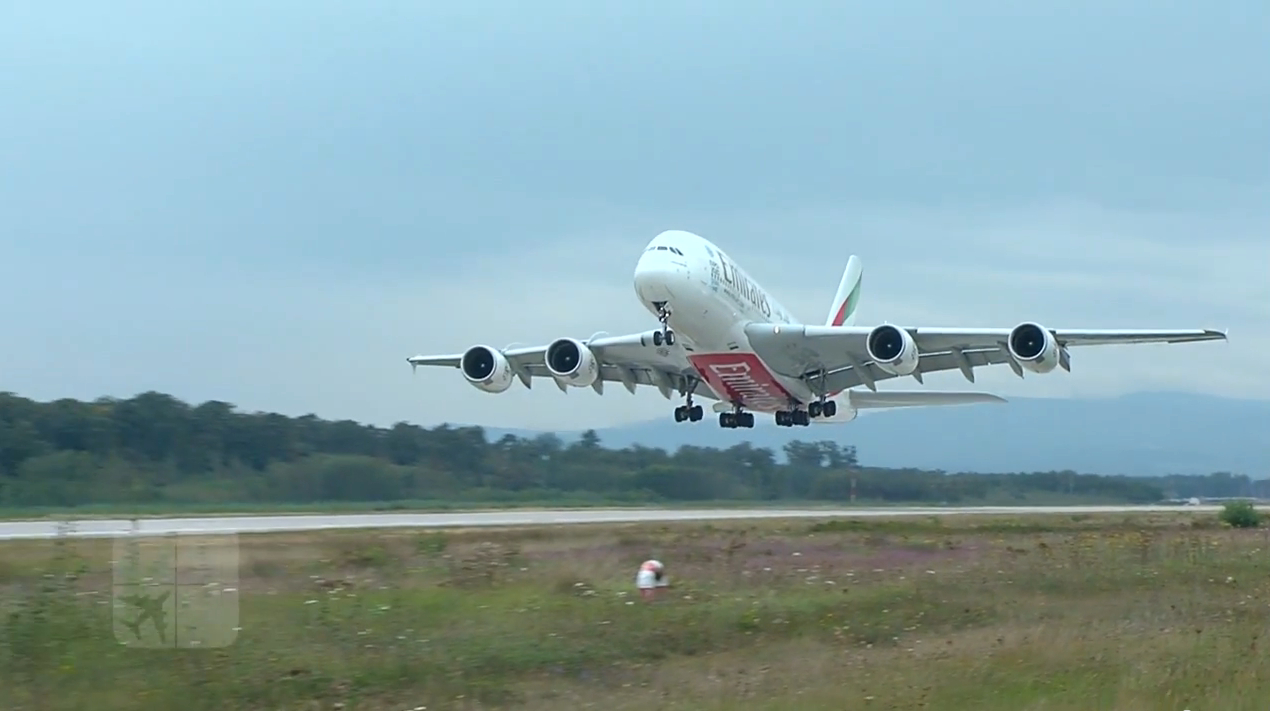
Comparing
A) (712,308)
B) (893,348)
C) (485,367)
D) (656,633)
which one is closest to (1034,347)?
(893,348)

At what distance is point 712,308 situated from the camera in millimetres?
30641

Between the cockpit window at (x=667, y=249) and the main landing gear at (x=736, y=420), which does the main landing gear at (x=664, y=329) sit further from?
the main landing gear at (x=736, y=420)

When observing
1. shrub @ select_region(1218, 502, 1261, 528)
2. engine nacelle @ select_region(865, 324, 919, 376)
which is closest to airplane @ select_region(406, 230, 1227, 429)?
engine nacelle @ select_region(865, 324, 919, 376)

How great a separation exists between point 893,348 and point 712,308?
14.9 feet

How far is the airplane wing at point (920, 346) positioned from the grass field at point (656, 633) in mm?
9717

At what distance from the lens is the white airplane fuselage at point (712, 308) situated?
1156 inches

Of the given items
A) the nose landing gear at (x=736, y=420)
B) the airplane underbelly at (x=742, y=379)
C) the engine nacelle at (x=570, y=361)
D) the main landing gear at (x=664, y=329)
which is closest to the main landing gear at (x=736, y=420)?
the nose landing gear at (x=736, y=420)

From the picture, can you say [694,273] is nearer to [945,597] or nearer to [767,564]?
[767,564]

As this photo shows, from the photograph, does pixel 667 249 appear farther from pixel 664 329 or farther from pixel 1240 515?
pixel 1240 515

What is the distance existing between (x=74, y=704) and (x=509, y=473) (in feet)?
79.0

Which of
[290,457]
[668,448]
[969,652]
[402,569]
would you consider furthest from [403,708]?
[668,448]

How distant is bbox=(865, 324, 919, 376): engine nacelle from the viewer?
31.7 meters

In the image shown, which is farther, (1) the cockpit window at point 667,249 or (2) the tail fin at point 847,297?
(2) the tail fin at point 847,297

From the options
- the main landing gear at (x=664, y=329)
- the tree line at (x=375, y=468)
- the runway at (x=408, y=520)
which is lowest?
the runway at (x=408, y=520)
